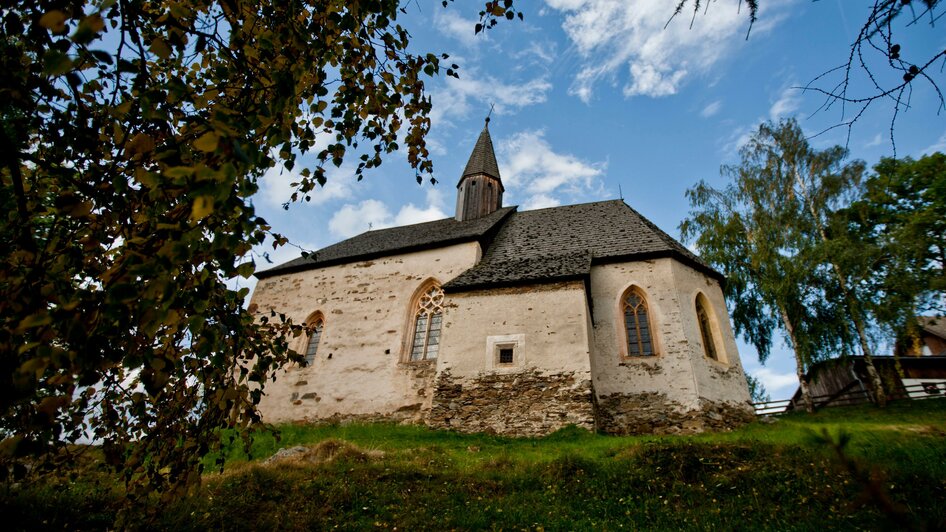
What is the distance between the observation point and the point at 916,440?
7527 millimetres


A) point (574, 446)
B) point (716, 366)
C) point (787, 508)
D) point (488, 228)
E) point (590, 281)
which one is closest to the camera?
point (787, 508)

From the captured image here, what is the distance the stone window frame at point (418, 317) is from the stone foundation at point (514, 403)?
96.6 inches

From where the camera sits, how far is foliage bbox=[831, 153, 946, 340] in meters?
13.2

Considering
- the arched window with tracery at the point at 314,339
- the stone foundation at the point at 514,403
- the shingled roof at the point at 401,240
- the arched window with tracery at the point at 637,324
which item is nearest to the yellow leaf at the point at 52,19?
the stone foundation at the point at 514,403

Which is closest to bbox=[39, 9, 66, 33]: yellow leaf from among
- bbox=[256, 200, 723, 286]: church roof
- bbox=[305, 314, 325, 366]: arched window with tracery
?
bbox=[256, 200, 723, 286]: church roof

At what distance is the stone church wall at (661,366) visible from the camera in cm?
1090

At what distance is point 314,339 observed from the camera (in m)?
15.4

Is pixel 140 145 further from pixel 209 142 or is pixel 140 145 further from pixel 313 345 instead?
pixel 313 345

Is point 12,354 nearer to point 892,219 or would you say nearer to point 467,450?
point 467,450

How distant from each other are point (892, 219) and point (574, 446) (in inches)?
608

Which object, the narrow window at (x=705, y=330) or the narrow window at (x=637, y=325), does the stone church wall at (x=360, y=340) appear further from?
the narrow window at (x=705, y=330)

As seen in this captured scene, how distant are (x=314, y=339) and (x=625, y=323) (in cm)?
972

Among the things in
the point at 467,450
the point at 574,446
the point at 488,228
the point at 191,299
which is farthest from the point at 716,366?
the point at 191,299

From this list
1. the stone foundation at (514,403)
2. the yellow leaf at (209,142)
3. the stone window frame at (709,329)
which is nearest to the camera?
the yellow leaf at (209,142)
